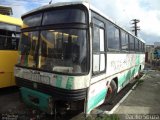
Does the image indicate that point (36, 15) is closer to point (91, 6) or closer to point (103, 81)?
point (91, 6)

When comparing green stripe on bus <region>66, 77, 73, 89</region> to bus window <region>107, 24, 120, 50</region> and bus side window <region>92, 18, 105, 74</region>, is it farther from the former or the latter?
bus window <region>107, 24, 120, 50</region>

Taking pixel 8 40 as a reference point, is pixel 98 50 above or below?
below

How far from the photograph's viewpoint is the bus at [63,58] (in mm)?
5305

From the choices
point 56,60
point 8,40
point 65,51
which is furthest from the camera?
point 8,40

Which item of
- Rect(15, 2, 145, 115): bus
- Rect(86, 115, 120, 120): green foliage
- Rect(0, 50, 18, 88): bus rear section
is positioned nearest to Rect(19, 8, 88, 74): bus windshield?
Rect(15, 2, 145, 115): bus

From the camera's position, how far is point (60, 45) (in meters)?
5.57

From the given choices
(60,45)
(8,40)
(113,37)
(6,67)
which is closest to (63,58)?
(60,45)

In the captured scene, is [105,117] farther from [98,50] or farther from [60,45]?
[60,45]

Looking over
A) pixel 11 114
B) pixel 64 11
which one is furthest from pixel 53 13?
pixel 11 114

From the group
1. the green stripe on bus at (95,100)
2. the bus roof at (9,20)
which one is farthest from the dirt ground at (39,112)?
the bus roof at (9,20)

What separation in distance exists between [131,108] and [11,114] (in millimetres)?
3974

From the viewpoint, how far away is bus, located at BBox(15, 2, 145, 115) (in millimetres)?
5305

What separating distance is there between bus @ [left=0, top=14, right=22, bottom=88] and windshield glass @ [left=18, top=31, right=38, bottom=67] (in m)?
2.21

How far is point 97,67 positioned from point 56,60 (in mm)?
1102
